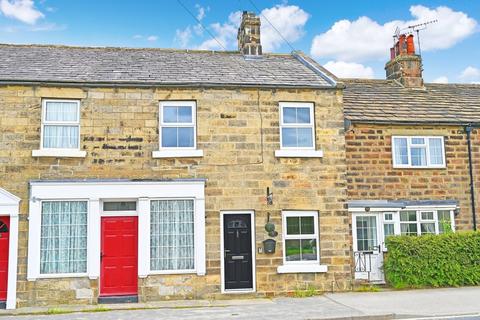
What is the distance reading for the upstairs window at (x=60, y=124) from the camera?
46.2ft

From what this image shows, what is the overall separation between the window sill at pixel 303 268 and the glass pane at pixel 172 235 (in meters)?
2.51

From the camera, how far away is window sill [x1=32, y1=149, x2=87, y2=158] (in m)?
13.8

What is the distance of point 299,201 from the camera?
14.8 m

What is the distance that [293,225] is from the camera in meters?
14.8

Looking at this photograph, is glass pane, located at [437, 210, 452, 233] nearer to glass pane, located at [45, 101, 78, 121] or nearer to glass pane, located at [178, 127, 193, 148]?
glass pane, located at [178, 127, 193, 148]

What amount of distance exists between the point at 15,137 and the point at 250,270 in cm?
730

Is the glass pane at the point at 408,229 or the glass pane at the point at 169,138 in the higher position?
the glass pane at the point at 169,138

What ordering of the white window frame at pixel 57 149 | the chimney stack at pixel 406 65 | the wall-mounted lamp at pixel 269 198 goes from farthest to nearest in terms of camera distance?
the chimney stack at pixel 406 65
the wall-mounted lamp at pixel 269 198
the white window frame at pixel 57 149

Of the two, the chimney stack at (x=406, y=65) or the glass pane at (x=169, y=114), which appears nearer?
the glass pane at (x=169, y=114)

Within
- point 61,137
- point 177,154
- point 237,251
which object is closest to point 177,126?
point 177,154

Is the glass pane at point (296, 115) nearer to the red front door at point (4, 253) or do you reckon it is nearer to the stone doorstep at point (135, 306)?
the stone doorstep at point (135, 306)

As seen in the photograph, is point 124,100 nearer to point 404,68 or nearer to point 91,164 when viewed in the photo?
point 91,164

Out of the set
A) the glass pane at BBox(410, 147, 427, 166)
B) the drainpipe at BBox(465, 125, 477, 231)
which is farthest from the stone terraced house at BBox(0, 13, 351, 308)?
the drainpipe at BBox(465, 125, 477, 231)

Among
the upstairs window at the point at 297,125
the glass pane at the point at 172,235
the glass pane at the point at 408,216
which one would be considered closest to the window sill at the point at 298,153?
the upstairs window at the point at 297,125
